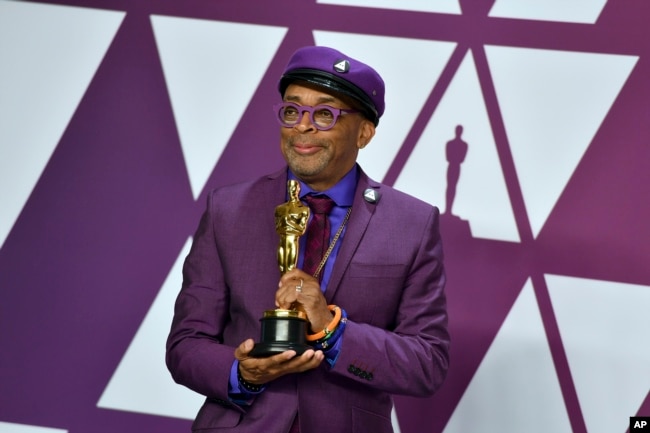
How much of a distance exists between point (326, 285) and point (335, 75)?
54 centimetres

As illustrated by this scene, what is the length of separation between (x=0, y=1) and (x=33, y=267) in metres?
1.07

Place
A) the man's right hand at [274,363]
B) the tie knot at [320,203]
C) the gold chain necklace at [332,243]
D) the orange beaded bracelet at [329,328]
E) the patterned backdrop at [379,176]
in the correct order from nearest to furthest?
the man's right hand at [274,363], the orange beaded bracelet at [329,328], the gold chain necklace at [332,243], the tie knot at [320,203], the patterned backdrop at [379,176]

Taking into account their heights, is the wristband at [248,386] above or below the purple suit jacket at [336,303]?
below

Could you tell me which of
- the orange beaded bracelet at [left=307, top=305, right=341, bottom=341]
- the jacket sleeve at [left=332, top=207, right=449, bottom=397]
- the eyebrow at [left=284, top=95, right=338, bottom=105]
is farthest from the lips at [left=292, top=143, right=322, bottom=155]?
the orange beaded bracelet at [left=307, top=305, right=341, bottom=341]

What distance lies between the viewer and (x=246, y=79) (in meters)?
3.97

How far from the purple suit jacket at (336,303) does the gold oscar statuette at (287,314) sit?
0.17 metres

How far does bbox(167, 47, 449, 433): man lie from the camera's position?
2.56 meters

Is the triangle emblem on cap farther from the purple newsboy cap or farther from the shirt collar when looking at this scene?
the shirt collar

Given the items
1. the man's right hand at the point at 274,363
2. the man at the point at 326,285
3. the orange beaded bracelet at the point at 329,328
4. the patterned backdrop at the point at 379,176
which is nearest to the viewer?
the man's right hand at the point at 274,363

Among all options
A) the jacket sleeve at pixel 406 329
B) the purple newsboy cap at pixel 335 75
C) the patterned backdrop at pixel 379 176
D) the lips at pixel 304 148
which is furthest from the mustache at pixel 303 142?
the patterned backdrop at pixel 379 176

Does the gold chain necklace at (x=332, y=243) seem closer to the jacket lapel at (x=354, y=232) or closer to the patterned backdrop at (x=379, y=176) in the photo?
the jacket lapel at (x=354, y=232)

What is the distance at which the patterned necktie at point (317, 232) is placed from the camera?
8.78 feet

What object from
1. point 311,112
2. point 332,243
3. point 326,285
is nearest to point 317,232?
point 332,243

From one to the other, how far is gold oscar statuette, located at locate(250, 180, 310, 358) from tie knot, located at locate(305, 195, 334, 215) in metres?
0.21
